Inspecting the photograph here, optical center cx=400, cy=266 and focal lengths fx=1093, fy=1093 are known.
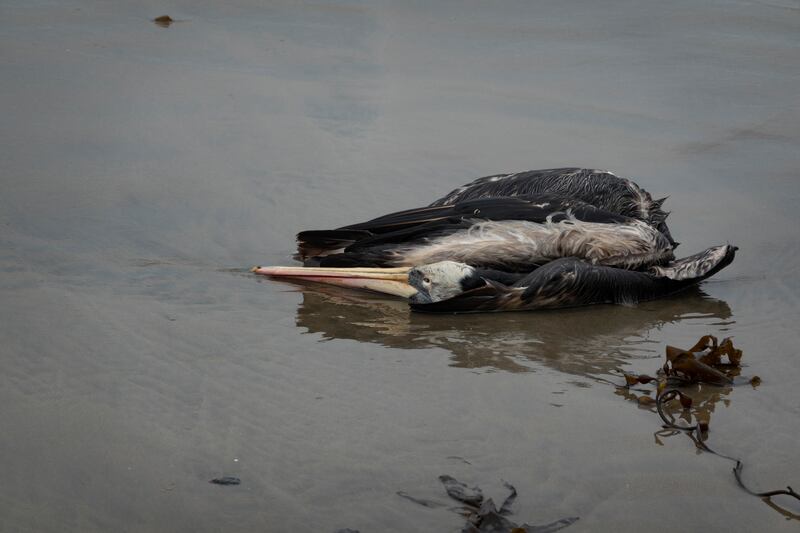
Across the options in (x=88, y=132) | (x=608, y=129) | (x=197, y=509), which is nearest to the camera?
(x=197, y=509)

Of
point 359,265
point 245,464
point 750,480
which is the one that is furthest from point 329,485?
point 359,265

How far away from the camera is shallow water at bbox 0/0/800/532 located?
12.9ft

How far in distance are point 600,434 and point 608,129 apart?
477cm

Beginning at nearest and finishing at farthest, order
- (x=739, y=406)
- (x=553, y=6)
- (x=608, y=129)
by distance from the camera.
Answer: (x=739, y=406)
(x=608, y=129)
(x=553, y=6)

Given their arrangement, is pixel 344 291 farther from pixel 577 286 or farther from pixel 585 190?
pixel 585 190

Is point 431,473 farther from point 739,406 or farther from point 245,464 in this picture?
point 739,406

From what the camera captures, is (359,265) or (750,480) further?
(359,265)

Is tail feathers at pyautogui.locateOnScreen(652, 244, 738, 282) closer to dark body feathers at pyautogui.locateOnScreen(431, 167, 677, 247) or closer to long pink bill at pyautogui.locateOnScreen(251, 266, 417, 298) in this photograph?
dark body feathers at pyautogui.locateOnScreen(431, 167, 677, 247)

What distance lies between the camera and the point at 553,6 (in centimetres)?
1188

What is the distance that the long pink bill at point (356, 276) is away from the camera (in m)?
5.90

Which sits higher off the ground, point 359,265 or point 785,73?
point 785,73

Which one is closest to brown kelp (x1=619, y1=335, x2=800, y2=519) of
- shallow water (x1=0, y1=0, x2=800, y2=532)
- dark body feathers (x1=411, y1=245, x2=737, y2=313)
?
shallow water (x1=0, y1=0, x2=800, y2=532)

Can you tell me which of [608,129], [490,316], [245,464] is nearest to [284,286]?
[490,316]

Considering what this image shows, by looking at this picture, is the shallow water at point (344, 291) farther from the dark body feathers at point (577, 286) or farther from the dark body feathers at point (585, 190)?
the dark body feathers at point (585, 190)
